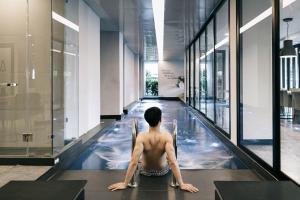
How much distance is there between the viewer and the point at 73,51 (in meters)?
6.32

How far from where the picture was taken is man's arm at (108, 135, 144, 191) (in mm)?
3637

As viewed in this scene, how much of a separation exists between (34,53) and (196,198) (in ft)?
11.1

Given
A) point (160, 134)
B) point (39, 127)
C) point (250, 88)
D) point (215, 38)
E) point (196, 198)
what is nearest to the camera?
point (196, 198)

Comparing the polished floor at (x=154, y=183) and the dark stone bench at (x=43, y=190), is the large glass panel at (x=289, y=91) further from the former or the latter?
the dark stone bench at (x=43, y=190)

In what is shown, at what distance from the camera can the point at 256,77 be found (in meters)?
5.97

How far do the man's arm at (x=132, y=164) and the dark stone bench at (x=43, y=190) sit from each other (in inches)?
29.2

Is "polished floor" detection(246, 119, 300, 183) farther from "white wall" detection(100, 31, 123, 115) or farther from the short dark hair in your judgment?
"white wall" detection(100, 31, 123, 115)

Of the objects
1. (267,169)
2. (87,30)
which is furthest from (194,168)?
(87,30)

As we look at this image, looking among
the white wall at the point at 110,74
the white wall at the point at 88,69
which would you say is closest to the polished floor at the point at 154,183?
the white wall at the point at 88,69

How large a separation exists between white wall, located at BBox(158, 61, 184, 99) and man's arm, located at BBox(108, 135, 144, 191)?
24.0 m

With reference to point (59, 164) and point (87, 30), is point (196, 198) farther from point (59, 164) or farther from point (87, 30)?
point (87, 30)

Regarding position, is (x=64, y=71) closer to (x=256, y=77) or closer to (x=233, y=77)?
(x=233, y=77)

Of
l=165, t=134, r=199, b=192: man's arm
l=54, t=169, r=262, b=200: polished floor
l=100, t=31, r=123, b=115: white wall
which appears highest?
l=100, t=31, r=123, b=115: white wall

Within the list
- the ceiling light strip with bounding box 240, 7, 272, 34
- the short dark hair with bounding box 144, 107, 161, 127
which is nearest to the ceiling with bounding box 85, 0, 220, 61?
the ceiling light strip with bounding box 240, 7, 272, 34
